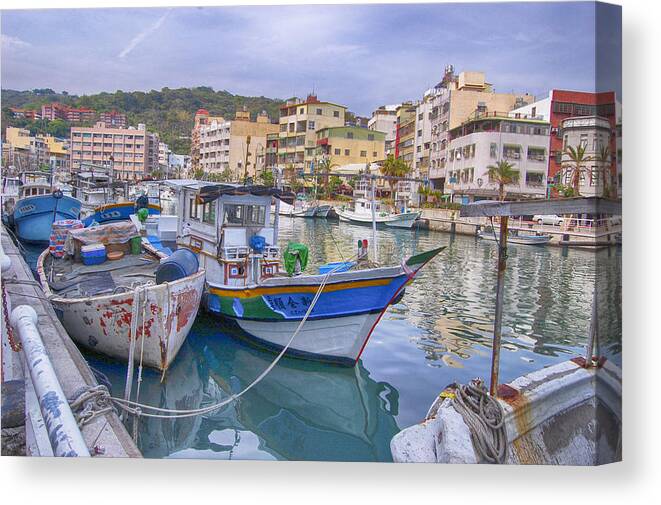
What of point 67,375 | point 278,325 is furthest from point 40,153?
point 67,375

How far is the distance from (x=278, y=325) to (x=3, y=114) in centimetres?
416

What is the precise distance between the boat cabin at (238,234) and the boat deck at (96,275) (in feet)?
3.36

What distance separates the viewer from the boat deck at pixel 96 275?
8.10 metres

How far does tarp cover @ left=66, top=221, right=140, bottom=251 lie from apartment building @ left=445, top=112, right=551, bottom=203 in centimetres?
2329

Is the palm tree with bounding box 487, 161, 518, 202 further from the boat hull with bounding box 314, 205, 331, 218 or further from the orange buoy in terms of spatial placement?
the orange buoy

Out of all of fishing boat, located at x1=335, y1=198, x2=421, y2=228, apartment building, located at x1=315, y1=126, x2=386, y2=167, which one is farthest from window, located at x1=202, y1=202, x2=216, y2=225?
apartment building, located at x1=315, y1=126, x2=386, y2=167

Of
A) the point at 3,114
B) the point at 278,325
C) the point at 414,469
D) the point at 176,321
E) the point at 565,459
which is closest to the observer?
the point at 414,469

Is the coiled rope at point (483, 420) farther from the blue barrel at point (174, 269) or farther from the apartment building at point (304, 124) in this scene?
the apartment building at point (304, 124)

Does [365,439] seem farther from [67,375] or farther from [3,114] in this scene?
[3,114]

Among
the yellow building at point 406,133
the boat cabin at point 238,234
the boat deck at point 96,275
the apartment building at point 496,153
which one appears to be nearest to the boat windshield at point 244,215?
the boat cabin at point 238,234

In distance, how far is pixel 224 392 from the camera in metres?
7.31

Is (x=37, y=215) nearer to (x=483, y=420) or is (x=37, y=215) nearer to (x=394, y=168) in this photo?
(x=483, y=420)

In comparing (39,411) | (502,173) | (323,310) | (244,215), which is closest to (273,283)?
(323,310)

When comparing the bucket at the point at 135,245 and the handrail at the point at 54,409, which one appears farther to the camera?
the bucket at the point at 135,245
